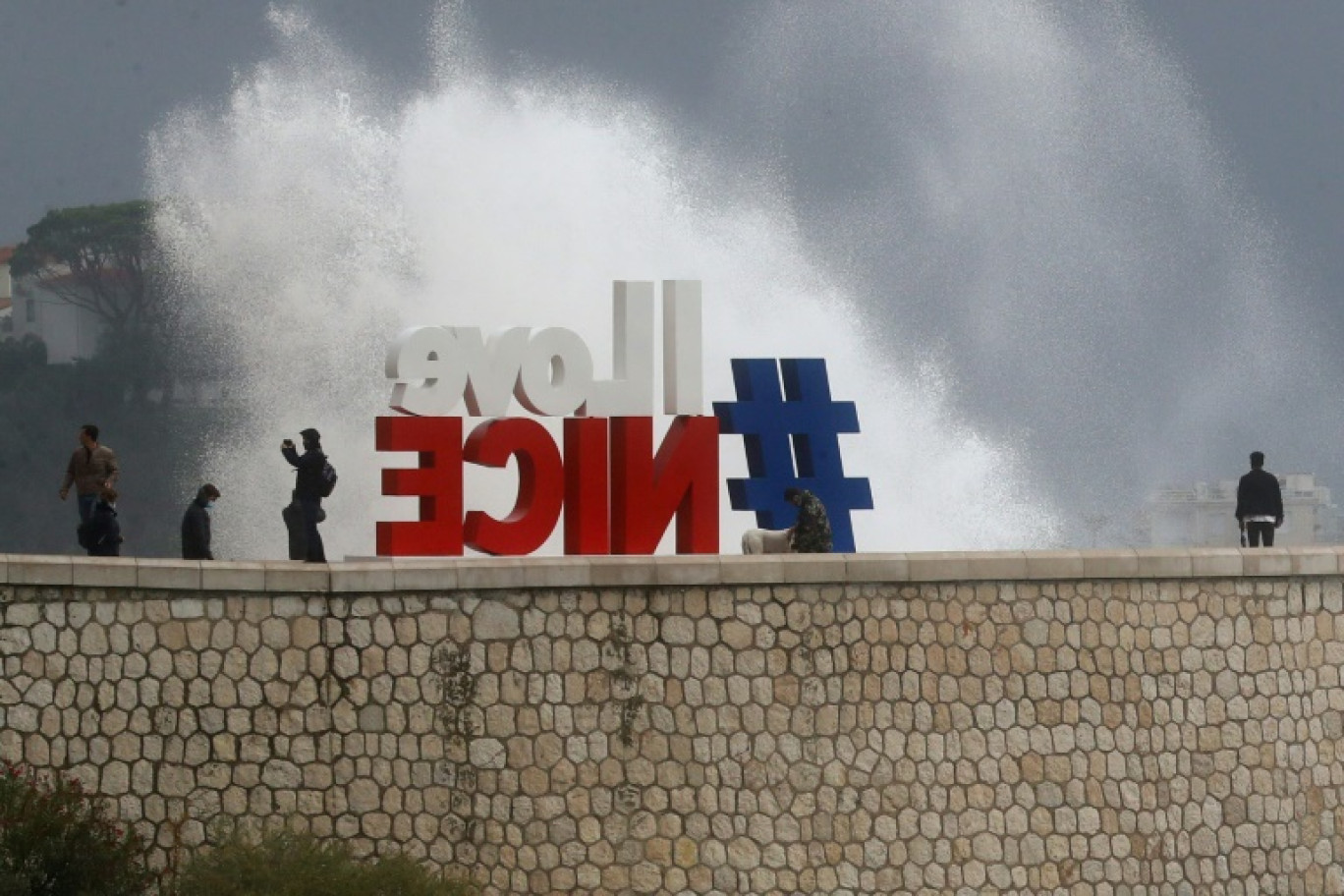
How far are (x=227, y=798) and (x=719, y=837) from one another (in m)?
4.35

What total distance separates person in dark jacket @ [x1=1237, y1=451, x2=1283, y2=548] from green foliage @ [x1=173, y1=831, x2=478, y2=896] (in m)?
11.0

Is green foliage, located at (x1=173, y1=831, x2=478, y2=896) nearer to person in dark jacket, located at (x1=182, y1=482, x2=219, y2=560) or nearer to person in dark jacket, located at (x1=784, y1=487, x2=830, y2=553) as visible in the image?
person in dark jacket, located at (x1=182, y1=482, x2=219, y2=560)

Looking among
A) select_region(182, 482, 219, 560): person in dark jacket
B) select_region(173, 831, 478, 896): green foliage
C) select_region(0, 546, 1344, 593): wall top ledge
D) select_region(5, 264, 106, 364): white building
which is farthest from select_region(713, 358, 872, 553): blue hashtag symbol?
select_region(5, 264, 106, 364): white building

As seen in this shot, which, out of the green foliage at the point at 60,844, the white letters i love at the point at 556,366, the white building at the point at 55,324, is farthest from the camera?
the white building at the point at 55,324

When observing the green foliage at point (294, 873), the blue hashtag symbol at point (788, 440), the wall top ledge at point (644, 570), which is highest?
the blue hashtag symbol at point (788, 440)

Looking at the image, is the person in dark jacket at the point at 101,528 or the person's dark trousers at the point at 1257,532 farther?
the person's dark trousers at the point at 1257,532

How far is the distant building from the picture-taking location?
81.8 metres

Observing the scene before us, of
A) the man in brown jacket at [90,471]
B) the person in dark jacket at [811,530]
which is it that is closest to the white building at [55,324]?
the man in brown jacket at [90,471]

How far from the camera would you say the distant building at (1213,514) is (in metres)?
81.8

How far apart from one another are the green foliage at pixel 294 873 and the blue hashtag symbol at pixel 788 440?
18.6ft

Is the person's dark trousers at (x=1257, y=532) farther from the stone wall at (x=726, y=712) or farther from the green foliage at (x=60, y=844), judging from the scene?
the green foliage at (x=60, y=844)

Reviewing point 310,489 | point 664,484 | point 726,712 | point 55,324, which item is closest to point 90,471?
point 310,489

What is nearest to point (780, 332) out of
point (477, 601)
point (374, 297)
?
point (374, 297)

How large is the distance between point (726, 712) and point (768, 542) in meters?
2.43
